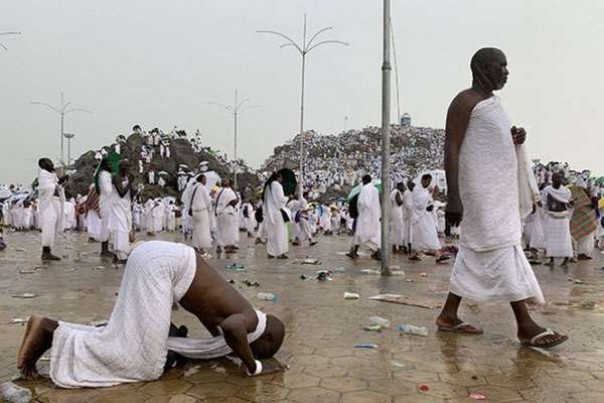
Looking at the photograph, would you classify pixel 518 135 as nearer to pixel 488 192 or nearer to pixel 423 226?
pixel 488 192

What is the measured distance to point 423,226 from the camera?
44.3 ft

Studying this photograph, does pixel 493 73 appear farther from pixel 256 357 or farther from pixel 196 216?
pixel 196 216

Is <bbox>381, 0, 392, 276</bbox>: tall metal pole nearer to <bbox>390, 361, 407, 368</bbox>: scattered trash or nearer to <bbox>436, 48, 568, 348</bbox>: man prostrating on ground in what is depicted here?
<bbox>436, 48, 568, 348</bbox>: man prostrating on ground

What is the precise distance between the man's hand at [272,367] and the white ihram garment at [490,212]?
1.67 metres

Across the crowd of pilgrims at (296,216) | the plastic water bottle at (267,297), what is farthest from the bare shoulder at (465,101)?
the crowd of pilgrims at (296,216)

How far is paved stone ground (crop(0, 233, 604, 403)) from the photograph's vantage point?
3377 mm

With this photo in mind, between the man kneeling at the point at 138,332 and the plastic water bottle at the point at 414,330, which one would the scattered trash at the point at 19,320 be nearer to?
the man kneeling at the point at 138,332

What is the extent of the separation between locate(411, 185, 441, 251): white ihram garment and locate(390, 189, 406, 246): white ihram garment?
3.02 feet

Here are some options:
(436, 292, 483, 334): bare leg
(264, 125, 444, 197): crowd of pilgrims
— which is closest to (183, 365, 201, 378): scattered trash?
(436, 292, 483, 334): bare leg

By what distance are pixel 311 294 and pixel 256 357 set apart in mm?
3190

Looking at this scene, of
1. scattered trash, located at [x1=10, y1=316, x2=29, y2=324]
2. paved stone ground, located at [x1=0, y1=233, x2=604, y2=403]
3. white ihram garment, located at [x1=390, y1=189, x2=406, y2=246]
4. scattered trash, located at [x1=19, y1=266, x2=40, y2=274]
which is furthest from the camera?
white ihram garment, located at [x1=390, y1=189, x2=406, y2=246]

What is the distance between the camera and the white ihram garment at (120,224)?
10875 mm

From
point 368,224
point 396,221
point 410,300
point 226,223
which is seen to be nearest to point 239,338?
Result: point 410,300

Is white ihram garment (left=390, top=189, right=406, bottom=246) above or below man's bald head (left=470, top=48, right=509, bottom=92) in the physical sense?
below
